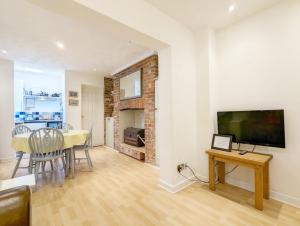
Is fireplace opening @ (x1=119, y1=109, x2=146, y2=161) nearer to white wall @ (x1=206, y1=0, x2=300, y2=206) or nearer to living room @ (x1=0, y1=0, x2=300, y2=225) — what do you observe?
living room @ (x1=0, y1=0, x2=300, y2=225)

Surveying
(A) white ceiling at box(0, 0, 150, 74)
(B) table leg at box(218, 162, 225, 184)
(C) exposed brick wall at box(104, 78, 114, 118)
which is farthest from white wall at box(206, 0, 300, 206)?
(C) exposed brick wall at box(104, 78, 114, 118)

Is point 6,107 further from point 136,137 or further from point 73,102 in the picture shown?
point 136,137

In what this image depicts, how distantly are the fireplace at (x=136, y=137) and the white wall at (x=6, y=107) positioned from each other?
2985 mm

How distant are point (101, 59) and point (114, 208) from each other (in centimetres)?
335

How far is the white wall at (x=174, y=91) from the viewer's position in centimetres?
223

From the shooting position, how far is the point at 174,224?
65.3 inches

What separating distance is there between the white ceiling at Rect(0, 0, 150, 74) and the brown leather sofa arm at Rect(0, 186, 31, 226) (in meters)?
1.49

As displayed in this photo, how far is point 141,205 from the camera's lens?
201cm

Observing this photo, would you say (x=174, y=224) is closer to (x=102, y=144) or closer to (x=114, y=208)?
(x=114, y=208)

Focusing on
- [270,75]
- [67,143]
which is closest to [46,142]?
[67,143]

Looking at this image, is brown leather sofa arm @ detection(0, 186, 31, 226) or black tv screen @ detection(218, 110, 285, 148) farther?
black tv screen @ detection(218, 110, 285, 148)

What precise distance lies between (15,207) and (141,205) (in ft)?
5.03

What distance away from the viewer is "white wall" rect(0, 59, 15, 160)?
13.2 ft

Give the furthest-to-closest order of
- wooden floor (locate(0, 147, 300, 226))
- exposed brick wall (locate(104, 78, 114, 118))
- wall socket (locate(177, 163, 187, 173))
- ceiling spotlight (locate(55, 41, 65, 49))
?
exposed brick wall (locate(104, 78, 114, 118)) < ceiling spotlight (locate(55, 41, 65, 49)) < wall socket (locate(177, 163, 187, 173)) < wooden floor (locate(0, 147, 300, 226))
